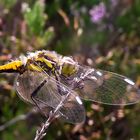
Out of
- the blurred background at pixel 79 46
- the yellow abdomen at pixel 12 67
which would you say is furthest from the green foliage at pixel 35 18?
the yellow abdomen at pixel 12 67

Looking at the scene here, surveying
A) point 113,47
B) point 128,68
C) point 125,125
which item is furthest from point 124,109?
point 113,47

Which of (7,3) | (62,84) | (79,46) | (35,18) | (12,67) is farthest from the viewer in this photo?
(79,46)

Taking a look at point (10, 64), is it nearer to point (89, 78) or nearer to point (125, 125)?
point (89, 78)

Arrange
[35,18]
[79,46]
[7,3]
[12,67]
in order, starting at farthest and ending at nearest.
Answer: [79,46] → [7,3] → [35,18] → [12,67]

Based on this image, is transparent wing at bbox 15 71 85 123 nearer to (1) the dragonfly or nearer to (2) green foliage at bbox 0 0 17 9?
(1) the dragonfly

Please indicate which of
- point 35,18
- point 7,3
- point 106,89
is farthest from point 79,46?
point 106,89

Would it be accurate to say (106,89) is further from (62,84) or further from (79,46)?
(79,46)

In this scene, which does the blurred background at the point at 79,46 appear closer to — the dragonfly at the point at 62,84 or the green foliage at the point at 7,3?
the green foliage at the point at 7,3

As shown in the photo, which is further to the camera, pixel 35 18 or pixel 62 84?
pixel 35 18
